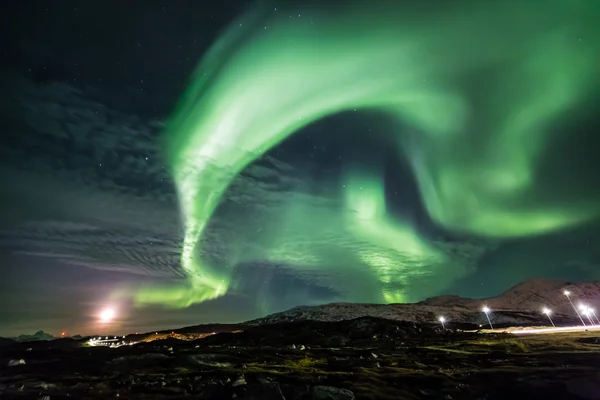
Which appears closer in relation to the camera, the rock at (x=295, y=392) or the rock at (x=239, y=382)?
the rock at (x=295, y=392)

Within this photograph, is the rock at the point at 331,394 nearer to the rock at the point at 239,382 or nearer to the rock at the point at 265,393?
the rock at the point at 265,393

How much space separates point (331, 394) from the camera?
22266 millimetres

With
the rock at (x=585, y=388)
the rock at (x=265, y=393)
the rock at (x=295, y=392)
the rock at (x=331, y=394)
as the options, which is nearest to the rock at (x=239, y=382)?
the rock at (x=265, y=393)

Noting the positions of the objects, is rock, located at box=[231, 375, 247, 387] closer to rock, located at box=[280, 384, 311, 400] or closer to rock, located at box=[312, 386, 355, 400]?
rock, located at box=[280, 384, 311, 400]

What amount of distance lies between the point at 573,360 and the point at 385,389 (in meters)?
21.9

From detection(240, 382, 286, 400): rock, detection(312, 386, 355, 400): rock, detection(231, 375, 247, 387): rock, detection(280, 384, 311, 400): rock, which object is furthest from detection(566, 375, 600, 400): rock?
→ detection(231, 375, 247, 387): rock

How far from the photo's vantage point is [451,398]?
21500mm

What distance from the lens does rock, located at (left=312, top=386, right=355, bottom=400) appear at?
866 inches

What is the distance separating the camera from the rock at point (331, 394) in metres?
22.0

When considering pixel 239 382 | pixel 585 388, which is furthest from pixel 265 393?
pixel 585 388

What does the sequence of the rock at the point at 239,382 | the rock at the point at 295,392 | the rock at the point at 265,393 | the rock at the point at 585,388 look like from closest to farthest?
1. the rock at the point at 585,388
2. the rock at the point at 265,393
3. the rock at the point at 295,392
4. the rock at the point at 239,382

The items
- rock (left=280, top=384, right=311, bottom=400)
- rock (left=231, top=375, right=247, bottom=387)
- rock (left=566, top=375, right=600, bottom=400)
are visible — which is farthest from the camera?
rock (left=231, top=375, right=247, bottom=387)

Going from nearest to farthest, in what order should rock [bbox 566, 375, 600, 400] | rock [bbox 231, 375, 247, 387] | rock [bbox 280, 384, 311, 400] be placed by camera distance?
rock [bbox 566, 375, 600, 400] → rock [bbox 280, 384, 311, 400] → rock [bbox 231, 375, 247, 387]

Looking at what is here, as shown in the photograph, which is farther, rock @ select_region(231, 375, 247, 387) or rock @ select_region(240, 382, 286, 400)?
rock @ select_region(231, 375, 247, 387)
